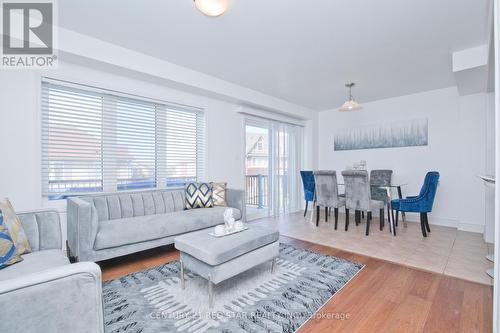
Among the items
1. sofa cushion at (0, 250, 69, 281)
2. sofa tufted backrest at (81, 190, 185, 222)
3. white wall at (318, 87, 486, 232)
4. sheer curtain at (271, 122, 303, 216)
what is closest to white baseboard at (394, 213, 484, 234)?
white wall at (318, 87, 486, 232)

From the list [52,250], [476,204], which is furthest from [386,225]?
[52,250]

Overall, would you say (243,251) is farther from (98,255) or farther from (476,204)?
(476,204)

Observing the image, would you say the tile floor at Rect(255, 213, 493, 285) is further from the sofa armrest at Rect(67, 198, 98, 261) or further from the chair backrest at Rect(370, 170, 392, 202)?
the sofa armrest at Rect(67, 198, 98, 261)

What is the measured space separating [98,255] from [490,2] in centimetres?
414

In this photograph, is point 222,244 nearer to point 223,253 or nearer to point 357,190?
point 223,253

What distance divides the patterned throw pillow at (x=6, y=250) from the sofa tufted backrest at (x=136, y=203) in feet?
3.96

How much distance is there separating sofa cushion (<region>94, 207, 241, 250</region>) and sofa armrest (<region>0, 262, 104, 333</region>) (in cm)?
167

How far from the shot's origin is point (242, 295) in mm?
1909

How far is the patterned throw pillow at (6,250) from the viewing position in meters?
1.41

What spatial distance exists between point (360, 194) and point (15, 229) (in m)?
3.89

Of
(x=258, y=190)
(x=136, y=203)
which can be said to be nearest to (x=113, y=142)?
(x=136, y=203)

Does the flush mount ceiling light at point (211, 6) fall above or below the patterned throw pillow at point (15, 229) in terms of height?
above

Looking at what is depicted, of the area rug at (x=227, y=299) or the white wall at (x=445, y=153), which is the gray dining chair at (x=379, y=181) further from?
the area rug at (x=227, y=299)

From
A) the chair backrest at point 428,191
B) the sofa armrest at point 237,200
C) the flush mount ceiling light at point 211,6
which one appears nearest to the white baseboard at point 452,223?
the chair backrest at point 428,191
